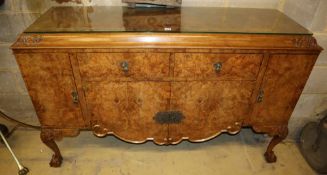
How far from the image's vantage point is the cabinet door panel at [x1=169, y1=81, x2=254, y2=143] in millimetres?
1416

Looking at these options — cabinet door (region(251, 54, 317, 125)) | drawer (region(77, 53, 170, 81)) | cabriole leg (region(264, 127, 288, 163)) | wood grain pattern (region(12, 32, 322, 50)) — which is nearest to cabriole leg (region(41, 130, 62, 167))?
drawer (region(77, 53, 170, 81))

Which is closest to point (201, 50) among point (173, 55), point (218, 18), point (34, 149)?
point (173, 55)

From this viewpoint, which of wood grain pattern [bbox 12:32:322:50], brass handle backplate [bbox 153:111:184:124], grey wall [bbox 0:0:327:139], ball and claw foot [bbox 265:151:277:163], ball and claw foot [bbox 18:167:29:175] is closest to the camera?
wood grain pattern [bbox 12:32:322:50]

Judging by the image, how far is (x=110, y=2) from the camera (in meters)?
1.70

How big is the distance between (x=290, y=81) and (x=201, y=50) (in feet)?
1.98

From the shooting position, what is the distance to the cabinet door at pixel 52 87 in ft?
4.17

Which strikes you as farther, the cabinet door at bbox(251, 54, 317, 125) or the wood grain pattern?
the cabinet door at bbox(251, 54, 317, 125)

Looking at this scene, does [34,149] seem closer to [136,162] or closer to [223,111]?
[136,162]

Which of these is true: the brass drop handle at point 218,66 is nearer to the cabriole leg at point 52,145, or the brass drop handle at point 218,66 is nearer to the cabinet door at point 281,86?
the cabinet door at point 281,86

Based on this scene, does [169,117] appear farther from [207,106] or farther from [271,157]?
[271,157]

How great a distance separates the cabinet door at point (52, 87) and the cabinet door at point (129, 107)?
4.5 inches

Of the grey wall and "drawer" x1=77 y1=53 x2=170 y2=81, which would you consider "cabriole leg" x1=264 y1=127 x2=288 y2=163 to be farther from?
"drawer" x1=77 y1=53 x2=170 y2=81

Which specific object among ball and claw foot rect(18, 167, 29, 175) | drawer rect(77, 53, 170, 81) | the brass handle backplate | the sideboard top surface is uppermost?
the sideboard top surface

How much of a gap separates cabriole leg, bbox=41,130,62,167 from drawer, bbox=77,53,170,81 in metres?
0.53
